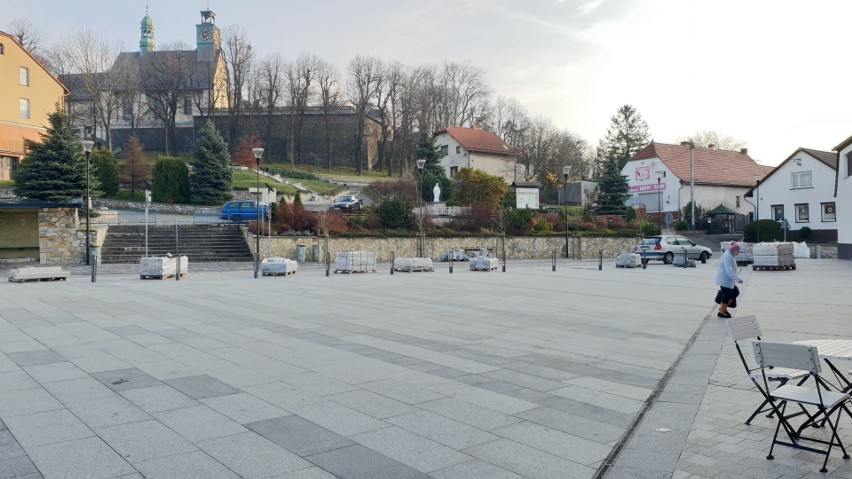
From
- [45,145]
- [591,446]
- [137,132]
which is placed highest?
[137,132]

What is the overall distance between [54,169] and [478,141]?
4667 cm

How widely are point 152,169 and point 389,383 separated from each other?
48.5 meters

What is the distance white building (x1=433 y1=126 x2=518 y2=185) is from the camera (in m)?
69.8

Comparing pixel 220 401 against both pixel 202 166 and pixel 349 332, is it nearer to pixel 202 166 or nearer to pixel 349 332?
pixel 349 332

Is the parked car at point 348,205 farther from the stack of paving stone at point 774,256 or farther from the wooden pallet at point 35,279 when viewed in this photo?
the stack of paving stone at point 774,256

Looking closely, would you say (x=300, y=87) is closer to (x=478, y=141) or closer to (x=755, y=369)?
(x=478, y=141)

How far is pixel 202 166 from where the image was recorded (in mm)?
49281

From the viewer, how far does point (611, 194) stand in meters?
54.2

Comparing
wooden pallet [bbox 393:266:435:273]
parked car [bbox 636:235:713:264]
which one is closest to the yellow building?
wooden pallet [bbox 393:266:435:273]

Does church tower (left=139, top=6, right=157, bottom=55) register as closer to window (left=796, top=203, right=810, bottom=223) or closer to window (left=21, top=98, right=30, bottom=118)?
window (left=21, top=98, right=30, bottom=118)

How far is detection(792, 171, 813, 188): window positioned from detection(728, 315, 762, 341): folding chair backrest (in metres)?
54.1

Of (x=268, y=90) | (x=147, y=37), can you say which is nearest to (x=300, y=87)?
(x=268, y=90)

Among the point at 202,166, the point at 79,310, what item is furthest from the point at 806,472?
the point at 202,166

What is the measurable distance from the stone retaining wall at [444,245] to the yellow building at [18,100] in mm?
28820
